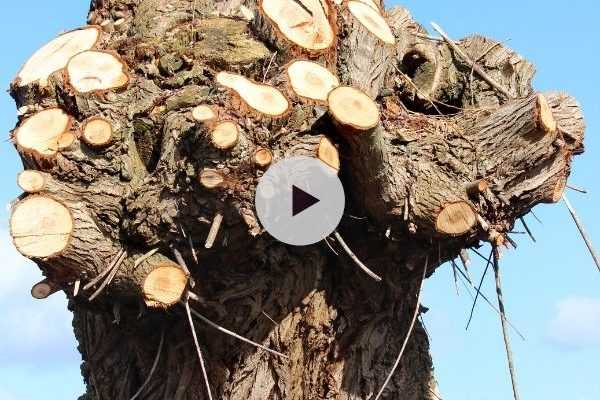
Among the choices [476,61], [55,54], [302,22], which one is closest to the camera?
[302,22]

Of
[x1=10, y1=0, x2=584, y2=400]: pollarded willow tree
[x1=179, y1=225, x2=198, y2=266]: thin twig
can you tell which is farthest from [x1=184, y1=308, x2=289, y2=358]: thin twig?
[x1=179, y1=225, x2=198, y2=266]: thin twig

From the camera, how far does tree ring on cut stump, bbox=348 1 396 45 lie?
493cm

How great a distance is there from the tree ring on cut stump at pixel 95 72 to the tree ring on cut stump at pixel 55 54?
0.40ft

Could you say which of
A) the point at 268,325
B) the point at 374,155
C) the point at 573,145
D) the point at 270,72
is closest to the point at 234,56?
the point at 270,72

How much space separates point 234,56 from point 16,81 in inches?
42.7

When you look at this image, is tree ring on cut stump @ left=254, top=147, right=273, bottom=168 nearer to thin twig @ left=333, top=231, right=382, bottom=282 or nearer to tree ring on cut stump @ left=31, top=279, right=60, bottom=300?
thin twig @ left=333, top=231, right=382, bottom=282

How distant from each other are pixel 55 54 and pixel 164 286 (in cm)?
149

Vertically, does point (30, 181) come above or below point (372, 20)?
below

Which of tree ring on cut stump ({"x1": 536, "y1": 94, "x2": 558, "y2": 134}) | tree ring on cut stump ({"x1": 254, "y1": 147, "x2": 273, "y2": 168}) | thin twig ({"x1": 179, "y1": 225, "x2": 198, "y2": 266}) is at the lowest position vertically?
thin twig ({"x1": 179, "y1": 225, "x2": 198, "y2": 266})

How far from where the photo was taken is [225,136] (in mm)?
3986

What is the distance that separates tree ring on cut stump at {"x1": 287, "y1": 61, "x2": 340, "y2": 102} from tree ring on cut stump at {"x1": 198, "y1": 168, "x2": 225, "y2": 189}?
585 mm

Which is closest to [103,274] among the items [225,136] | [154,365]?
[154,365]

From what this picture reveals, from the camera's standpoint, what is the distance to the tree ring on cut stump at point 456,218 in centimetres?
426
